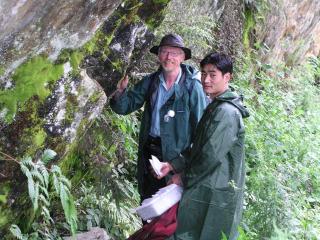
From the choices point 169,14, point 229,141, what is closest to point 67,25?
point 229,141

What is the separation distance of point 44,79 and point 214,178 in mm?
1681

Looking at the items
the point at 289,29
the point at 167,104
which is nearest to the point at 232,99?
the point at 167,104

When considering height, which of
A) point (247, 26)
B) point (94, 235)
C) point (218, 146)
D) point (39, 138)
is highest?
point (39, 138)

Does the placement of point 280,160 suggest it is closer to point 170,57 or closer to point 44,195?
point 170,57

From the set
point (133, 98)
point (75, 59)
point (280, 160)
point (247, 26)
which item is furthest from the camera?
point (247, 26)

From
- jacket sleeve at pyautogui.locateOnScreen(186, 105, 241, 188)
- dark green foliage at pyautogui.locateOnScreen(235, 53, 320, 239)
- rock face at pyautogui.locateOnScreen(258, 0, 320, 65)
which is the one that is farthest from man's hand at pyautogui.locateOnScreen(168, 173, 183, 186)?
rock face at pyautogui.locateOnScreen(258, 0, 320, 65)

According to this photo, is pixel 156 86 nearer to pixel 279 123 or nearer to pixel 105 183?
pixel 105 183

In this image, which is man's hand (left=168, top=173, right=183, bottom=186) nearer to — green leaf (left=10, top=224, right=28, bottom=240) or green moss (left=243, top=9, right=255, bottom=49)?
green leaf (left=10, top=224, right=28, bottom=240)

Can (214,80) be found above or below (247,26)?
above

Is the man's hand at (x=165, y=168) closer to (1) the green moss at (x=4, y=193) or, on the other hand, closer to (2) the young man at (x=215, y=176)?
(2) the young man at (x=215, y=176)

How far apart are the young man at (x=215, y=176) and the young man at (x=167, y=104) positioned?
0.70 metres

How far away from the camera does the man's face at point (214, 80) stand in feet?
13.7

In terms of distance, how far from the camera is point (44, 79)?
427 centimetres

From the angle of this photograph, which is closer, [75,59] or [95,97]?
[75,59]
